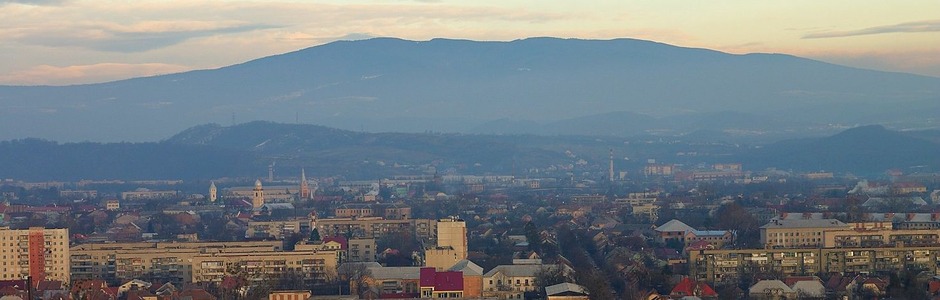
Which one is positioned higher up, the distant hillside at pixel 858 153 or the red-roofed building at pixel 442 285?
the distant hillside at pixel 858 153

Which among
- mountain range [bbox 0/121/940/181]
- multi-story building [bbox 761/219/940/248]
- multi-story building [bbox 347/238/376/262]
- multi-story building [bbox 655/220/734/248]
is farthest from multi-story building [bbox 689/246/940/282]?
mountain range [bbox 0/121/940/181]

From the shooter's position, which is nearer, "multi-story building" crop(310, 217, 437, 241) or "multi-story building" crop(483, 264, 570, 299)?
"multi-story building" crop(483, 264, 570, 299)

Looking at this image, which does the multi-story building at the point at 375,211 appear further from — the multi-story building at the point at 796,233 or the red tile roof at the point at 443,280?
the red tile roof at the point at 443,280

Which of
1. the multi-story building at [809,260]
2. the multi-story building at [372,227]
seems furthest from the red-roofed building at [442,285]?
the multi-story building at [372,227]

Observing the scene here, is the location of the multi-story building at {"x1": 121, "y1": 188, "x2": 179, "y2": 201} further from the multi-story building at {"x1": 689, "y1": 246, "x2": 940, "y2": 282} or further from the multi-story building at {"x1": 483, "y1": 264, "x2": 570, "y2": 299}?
the multi-story building at {"x1": 483, "y1": 264, "x2": 570, "y2": 299}

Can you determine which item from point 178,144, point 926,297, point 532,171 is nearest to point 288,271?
point 926,297

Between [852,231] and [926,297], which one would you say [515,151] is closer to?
[852,231]
